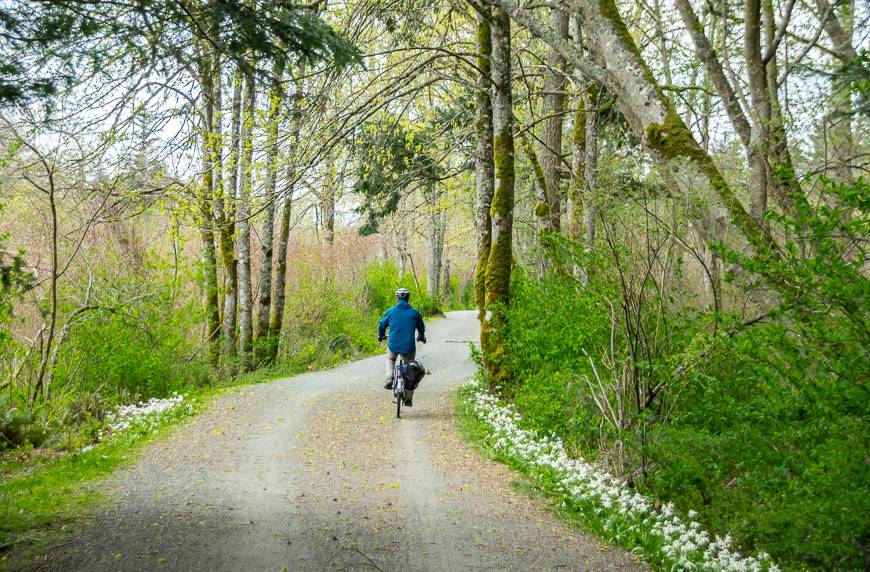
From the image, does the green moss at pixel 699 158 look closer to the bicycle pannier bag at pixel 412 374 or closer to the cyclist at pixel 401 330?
the cyclist at pixel 401 330

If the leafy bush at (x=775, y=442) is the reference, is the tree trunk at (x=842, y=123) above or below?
above

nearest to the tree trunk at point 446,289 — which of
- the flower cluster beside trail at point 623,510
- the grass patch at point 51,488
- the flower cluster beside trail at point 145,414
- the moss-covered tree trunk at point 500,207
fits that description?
the moss-covered tree trunk at point 500,207

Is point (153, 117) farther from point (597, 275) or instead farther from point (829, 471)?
point (829, 471)

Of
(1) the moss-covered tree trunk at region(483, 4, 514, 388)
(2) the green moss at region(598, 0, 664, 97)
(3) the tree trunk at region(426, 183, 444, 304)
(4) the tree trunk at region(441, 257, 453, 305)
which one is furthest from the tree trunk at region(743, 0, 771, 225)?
(4) the tree trunk at region(441, 257, 453, 305)

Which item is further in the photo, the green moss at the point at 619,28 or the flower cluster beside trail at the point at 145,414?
the flower cluster beside trail at the point at 145,414

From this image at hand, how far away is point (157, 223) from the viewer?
15.2 meters

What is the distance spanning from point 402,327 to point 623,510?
601 cm

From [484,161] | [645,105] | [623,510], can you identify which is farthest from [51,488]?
[484,161]

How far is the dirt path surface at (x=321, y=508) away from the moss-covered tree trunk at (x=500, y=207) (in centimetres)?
192

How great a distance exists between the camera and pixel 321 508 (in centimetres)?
632

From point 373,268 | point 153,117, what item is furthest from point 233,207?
point 373,268

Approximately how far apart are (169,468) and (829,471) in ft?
22.3

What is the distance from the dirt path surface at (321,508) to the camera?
514 centimetres

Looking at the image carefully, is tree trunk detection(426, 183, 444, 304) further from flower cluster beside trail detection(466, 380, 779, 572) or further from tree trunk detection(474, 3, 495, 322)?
flower cluster beside trail detection(466, 380, 779, 572)
